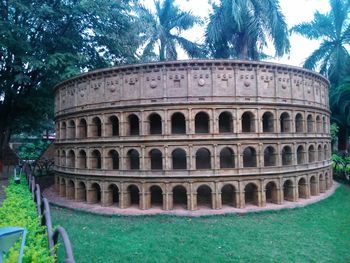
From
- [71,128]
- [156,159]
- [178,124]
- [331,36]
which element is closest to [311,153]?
[178,124]

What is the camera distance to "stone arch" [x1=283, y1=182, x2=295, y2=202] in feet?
68.7

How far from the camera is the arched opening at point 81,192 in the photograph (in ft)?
72.4

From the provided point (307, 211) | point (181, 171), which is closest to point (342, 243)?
point (307, 211)

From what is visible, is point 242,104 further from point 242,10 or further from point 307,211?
point 242,10

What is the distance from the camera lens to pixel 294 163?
21.3 meters

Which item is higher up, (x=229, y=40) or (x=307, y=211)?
(x=229, y=40)

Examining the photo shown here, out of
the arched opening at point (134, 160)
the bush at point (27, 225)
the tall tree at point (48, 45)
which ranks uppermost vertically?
the tall tree at point (48, 45)

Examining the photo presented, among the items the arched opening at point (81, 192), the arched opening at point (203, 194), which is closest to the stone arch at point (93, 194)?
the arched opening at point (81, 192)

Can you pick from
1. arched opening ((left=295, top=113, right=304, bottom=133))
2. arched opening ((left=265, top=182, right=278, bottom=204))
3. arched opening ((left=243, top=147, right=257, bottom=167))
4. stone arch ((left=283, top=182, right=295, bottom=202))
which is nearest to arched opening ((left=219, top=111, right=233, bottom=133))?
arched opening ((left=243, top=147, right=257, bottom=167))

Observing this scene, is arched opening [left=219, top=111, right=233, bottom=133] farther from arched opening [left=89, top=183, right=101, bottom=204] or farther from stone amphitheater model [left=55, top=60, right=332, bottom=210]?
arched opening [left=89, top=183, right=101, bottom=204]

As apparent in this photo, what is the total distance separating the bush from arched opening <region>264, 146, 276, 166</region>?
52.0ft

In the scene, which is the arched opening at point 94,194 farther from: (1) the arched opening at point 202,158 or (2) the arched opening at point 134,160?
(1) the arched opening at point 202,158

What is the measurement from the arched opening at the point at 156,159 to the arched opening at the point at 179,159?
1.02 meters

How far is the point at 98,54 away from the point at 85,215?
18208 millimetres
